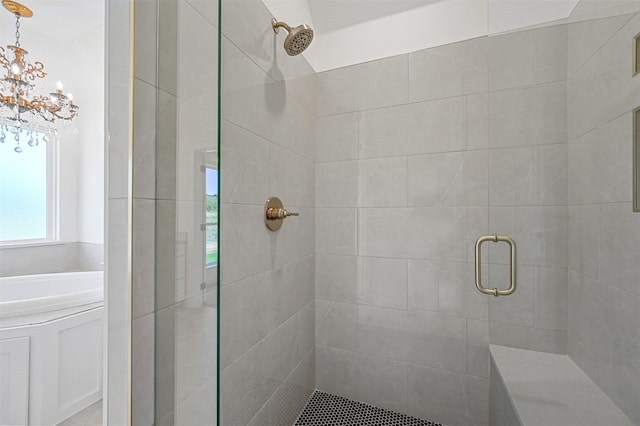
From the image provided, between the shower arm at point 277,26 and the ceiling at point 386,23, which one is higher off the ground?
the ceiling at point 386,23

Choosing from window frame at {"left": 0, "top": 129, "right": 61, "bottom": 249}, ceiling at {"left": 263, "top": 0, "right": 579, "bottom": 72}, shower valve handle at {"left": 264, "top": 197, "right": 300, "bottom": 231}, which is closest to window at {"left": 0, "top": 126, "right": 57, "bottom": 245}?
window frame at {"left": 0, "top": 129, "right": 61, "bottom": 249}

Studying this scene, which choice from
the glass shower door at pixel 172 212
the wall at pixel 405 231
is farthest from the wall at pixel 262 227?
the glass shower door at pixel 172 212

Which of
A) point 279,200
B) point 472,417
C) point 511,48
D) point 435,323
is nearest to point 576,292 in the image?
point 435,323

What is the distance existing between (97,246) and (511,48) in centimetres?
151

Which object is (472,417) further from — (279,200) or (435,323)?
(279,200)

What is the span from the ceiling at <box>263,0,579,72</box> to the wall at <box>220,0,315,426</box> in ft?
0.70

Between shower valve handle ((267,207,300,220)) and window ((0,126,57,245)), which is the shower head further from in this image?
window ((0,126,57,245))

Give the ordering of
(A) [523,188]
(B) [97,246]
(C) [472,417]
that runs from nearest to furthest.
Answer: (B) [97,246] < (A) [523,188] < (C) [472,417]

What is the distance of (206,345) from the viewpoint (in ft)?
1.77

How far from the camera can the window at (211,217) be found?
516mm

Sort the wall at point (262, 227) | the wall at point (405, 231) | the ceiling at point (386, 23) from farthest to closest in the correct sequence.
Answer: the wall at point (405, 231) < the ceiling at point (386, 23) < the wall at point (262, 227)

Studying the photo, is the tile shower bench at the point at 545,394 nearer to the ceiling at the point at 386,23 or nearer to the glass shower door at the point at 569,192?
the glass shower door at the point at 569,192

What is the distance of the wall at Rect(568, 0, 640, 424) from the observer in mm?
817

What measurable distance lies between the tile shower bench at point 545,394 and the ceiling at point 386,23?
1296mm
